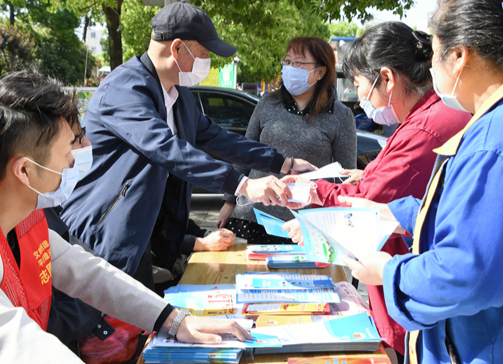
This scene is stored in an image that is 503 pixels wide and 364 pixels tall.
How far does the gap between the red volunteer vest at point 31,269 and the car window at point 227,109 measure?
5.18 meters

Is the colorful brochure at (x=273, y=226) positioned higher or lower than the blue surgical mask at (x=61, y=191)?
lower

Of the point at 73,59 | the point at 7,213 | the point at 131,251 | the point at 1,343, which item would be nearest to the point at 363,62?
the point at 131,251

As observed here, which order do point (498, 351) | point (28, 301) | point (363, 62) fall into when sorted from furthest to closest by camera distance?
point (363, 62) < point (28, 301) < point (498, 351)

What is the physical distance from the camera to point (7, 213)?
1.35m

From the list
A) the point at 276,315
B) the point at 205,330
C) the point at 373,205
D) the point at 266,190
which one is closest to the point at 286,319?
the point at 276,315

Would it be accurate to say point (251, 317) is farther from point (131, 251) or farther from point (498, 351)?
point (498, 351)

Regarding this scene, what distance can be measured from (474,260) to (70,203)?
170 centimetres

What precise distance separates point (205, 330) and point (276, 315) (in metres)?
0.26

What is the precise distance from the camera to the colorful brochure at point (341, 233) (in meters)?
1.27

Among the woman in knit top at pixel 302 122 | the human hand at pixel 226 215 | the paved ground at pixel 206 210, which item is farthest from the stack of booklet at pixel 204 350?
the paved ground at pixel 206 210

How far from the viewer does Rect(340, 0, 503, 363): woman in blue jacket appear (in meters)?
0.90

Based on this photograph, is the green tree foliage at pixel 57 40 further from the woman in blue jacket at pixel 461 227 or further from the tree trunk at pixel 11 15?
the woman in blue jacket at pixel 461 227

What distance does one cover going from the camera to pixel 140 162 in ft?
6.53

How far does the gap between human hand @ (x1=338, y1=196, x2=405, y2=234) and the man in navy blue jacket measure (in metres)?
0.30
